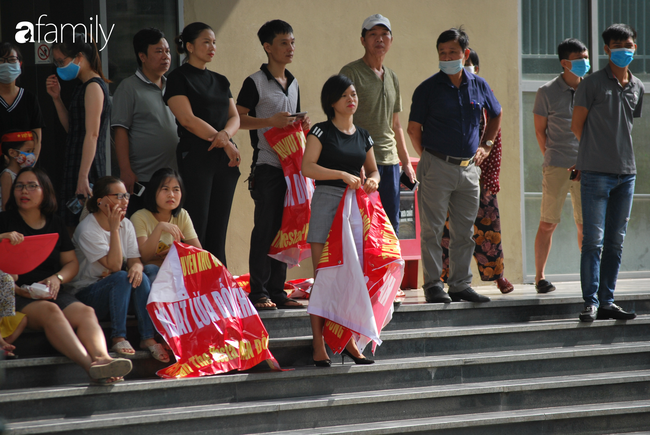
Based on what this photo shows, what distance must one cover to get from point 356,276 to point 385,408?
0.79 metres

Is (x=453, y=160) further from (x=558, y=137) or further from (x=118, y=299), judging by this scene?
(x=118, y=299)

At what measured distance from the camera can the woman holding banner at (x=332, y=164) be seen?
417cm

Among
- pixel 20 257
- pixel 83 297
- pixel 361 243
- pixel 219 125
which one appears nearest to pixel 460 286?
pixel 361 243

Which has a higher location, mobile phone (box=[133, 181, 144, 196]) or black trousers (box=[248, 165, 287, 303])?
mobile phone (box=[133, 181, 144, 196])

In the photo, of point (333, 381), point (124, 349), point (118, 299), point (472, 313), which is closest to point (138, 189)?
→ point (118, 299)

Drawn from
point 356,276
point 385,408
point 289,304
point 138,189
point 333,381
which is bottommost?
point 385,408

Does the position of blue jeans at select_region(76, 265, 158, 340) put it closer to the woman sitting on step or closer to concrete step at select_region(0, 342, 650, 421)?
the woman sitting on step

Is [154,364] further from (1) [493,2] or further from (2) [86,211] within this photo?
(1) [493,2]

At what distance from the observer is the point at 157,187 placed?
4.18m

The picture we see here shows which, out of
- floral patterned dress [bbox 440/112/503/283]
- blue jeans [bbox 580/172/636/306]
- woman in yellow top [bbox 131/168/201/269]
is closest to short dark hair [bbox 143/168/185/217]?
woman in yellow top [bbox 131/168/201/269]

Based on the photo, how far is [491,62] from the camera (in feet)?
23.6

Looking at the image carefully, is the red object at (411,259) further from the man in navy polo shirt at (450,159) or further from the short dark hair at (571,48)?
the short dark hair at (571,48)

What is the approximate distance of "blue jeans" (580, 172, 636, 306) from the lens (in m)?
4.88

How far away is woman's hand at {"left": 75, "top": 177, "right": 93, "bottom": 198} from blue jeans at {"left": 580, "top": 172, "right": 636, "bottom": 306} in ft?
11.2
